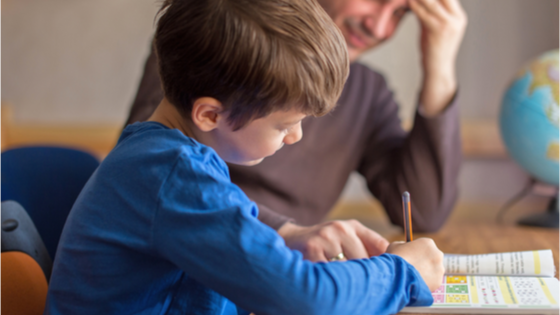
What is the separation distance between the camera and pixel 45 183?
2.86 feet

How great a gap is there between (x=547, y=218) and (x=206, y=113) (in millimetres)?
1021

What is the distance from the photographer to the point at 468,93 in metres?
2.00

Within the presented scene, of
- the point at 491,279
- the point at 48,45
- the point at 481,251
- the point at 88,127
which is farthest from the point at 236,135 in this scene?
the point at 48,45

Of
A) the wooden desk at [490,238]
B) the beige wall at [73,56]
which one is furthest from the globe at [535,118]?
the beige wall at [73,56]

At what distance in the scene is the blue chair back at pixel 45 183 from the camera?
2.81ft

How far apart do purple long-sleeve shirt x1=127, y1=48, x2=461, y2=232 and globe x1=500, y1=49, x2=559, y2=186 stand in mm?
197

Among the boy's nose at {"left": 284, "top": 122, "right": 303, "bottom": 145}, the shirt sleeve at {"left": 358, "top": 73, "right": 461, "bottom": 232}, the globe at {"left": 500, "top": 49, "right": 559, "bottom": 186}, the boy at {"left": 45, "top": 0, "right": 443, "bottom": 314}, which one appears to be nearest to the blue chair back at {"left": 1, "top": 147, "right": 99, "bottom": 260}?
the boy at {"left": 45, "top": 0, "right": 443, "bottom": 314}

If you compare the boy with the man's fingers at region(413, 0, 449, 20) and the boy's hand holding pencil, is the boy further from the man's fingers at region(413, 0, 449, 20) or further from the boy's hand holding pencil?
the man's fingers at region(413, 0, 449, 20)

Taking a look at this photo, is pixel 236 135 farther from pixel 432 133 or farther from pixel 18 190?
pixel 432 133

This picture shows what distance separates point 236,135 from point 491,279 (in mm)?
399

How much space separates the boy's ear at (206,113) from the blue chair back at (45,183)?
1.25ft

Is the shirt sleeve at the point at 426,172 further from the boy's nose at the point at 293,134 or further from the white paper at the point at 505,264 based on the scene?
the boy's nose at the point at 293,134

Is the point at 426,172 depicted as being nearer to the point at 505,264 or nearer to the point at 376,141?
the point at 376,141

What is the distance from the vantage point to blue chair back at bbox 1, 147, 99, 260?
0.86 m
